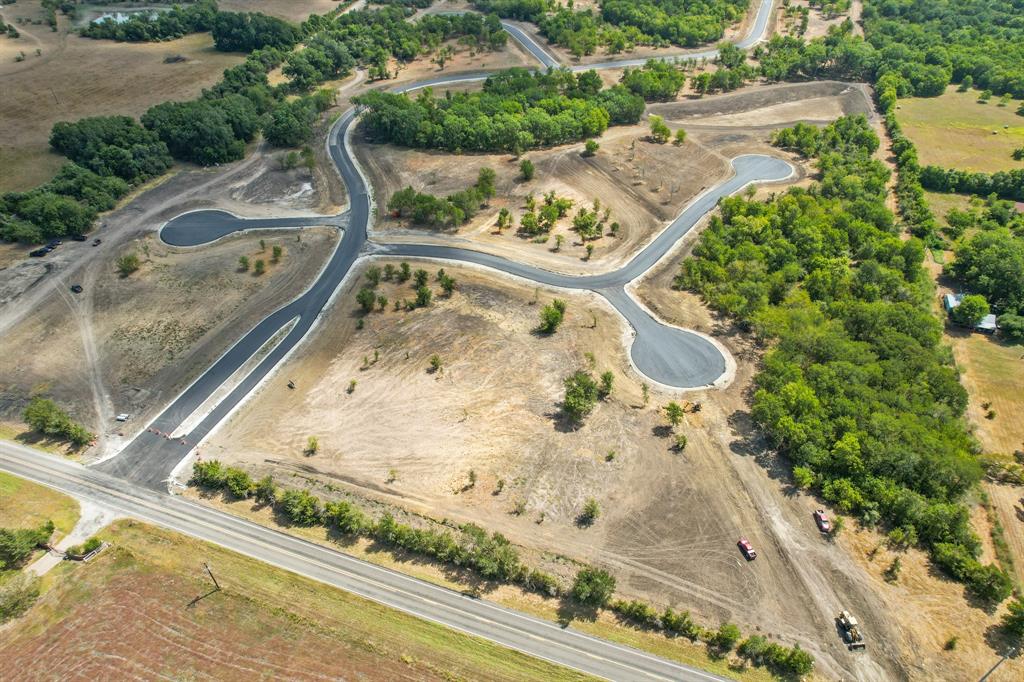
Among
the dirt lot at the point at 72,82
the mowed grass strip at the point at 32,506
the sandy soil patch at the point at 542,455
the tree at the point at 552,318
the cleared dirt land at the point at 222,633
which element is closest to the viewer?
the cleared dirt land at the point at 222,633

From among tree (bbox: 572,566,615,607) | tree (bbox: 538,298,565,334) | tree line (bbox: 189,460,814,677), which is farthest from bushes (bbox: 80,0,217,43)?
tree (bbox: 572,566,615,607)

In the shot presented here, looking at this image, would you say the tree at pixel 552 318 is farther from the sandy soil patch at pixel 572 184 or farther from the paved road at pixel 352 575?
the paved road at pixel 352 575

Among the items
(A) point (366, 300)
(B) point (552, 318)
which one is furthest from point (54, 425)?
(B) point (552, 318)

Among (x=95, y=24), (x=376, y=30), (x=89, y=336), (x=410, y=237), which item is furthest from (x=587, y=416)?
(x=95, y=24)

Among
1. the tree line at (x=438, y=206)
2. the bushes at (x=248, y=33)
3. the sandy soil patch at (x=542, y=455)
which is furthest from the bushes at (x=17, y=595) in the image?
the bushes at (x=248, y=33)

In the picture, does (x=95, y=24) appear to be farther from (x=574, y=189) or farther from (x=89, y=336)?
(x=574, y=189)

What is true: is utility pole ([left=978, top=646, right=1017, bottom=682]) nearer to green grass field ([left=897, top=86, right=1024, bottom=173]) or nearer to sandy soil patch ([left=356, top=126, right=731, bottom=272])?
sandy soil patch ([left=356, top=126, right=731, bottom=272])

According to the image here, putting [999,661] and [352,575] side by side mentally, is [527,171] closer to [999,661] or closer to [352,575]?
[352,575]
